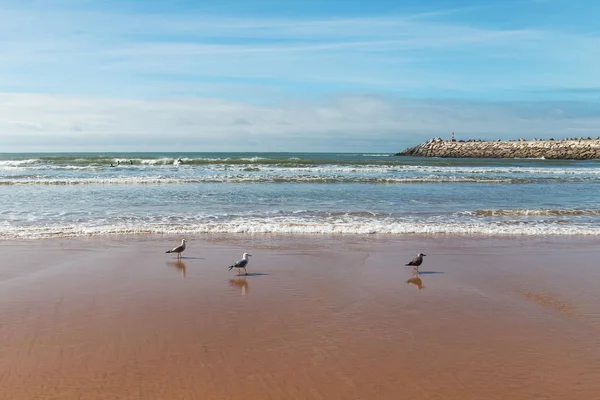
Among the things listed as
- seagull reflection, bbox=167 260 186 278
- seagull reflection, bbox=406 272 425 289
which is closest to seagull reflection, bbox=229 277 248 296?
seagull reflection, bbox=167 260 186 278

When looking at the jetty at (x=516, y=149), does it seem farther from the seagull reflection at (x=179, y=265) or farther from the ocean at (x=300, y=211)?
the seagull reflection at (x=179, y=265)

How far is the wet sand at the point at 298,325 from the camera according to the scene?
4434mm

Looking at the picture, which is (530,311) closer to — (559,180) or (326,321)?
(326,321)

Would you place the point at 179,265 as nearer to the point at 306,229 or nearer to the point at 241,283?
the point at 241,283

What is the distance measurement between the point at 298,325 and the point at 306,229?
255 inches

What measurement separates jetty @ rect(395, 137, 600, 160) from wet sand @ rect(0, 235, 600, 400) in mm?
60941

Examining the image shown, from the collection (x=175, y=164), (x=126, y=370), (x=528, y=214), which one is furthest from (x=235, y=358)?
(x=175, y=164)

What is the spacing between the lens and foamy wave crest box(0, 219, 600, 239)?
1178 centimetres

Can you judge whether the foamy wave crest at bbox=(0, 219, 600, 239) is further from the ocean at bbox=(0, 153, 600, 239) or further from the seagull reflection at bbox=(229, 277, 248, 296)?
the seagull reflection at bbox=(229, 277, 248, 296)

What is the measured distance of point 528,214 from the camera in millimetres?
15203

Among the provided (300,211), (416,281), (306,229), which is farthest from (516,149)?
(416,281)

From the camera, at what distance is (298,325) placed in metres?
5.83

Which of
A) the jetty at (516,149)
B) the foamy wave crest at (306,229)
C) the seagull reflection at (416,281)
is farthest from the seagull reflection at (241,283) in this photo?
the jetty at (516,149)

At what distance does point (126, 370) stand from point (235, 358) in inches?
38.7
